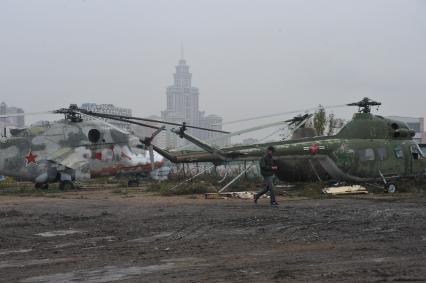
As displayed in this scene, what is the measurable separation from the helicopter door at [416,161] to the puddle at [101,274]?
55.0ft

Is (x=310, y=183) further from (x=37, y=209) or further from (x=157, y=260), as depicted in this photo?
(x=157, y=260)

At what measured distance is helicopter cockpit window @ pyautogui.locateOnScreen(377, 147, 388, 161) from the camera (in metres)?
20.5

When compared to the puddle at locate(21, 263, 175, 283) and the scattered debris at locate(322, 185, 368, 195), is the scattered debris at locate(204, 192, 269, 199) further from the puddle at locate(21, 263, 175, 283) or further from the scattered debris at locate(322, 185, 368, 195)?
the puddle at locate(21, 263, 175, 283)

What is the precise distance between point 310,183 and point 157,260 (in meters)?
15.0

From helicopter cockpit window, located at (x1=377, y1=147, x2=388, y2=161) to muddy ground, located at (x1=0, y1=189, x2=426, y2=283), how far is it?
7.38m

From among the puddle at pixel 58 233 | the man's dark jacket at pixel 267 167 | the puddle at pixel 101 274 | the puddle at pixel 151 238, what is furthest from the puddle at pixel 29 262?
the man's dark jacket at pixel 267 167

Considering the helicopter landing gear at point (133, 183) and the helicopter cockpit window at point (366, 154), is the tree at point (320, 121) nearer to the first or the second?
the helicopter landing gear at point (133, 183)

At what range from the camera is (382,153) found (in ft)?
67.5

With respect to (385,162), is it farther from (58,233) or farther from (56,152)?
(58,233)

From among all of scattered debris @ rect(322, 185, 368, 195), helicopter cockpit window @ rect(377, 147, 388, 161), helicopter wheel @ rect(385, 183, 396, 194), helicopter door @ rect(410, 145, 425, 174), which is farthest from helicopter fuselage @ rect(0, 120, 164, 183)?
helicopter door @ rect(410, 145, 425, 174)

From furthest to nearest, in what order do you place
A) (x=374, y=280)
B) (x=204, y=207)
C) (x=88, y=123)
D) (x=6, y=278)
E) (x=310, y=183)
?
(x=88, y=123) < (x=310, y=183) < (x=204, y=207) < (x=6, y=278) < (x=374, y=280)

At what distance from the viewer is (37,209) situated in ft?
46.1

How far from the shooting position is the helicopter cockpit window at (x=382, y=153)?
20516mm

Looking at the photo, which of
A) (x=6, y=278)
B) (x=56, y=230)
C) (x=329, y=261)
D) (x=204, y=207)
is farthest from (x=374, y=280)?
(x=204, y=207)
